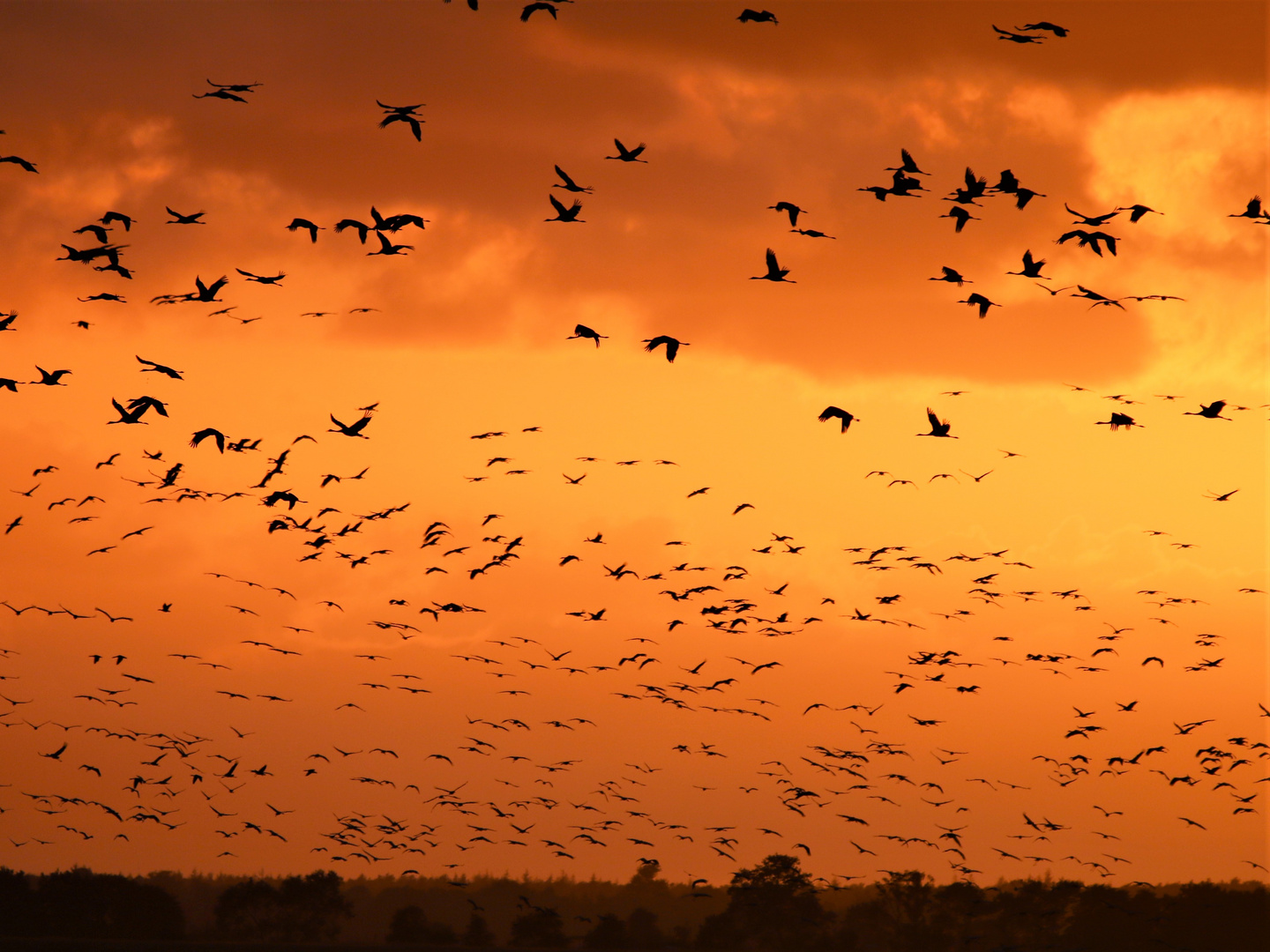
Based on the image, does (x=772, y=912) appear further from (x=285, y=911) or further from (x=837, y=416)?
(x=837, y=416)

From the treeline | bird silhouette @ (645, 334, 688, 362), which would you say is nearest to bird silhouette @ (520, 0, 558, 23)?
bird silhouette @ (645, 334, 688, 362)

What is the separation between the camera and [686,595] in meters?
72.6

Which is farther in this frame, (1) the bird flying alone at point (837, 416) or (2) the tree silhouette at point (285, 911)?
(2) the tree silhouette at point (285, 911)

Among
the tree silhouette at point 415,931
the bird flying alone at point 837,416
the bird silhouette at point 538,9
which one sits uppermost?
the bird silhouette at point 538,9

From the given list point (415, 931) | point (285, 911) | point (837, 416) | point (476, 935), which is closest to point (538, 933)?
point (415, 931)

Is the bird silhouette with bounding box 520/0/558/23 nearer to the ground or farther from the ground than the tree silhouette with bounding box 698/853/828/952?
farther from the ground

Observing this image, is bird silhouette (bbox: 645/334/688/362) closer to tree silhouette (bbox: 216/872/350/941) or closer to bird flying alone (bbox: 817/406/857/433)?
bird flying alone (bbox: 817/406/857/433)

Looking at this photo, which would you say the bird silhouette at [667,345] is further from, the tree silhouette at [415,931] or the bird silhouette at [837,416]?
the tree silhouette at [415,931]

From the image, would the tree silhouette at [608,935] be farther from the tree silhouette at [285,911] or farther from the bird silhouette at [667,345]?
the bird silhouette at [667,345]

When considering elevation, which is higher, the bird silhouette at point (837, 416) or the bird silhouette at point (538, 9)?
the bird silhouette at point (538, 9)

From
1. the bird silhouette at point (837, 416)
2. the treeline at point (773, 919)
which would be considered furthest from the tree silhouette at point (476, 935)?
the bird silhouette at point (837, 416)

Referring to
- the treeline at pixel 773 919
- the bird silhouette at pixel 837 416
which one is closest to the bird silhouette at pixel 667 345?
the bird silhouette at pixel 837 416

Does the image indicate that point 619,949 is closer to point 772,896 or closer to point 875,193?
point 772,896

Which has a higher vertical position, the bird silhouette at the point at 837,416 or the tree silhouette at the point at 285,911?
the bird silhouette at the point at 837,416
